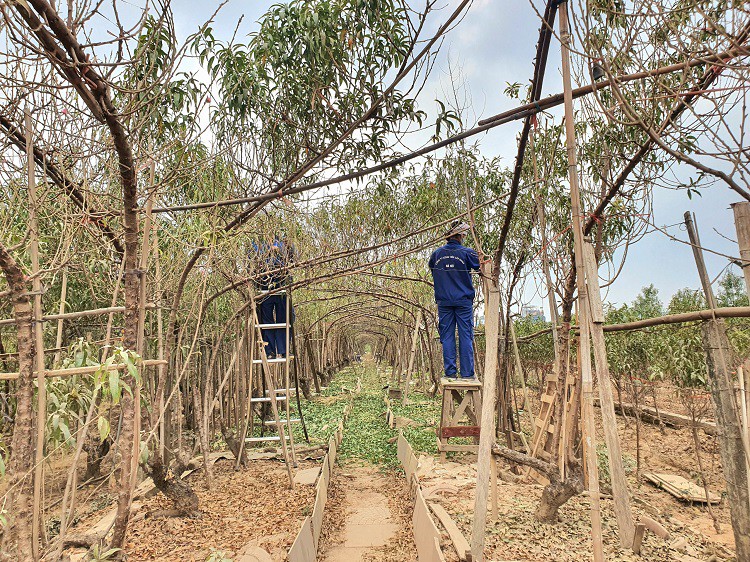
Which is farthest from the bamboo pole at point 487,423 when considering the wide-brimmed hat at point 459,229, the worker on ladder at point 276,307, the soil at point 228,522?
the worker on ladder at point 276,307

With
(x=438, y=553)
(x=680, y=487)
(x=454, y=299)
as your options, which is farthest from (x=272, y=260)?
(x=680, y=487)

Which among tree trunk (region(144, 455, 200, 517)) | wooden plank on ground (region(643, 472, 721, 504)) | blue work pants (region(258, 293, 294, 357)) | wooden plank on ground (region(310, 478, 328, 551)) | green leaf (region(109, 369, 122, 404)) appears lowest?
wooden plank on ground (region(643, 472, 721, 504))

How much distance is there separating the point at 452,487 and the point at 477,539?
2245mm

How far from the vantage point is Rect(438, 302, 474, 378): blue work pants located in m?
7.21

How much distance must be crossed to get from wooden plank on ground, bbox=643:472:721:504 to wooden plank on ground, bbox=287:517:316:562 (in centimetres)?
433

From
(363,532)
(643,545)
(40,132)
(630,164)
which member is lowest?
(363,532)

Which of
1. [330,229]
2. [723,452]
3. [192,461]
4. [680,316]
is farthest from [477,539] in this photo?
[330,229]

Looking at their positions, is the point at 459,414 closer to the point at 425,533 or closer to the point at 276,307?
the point at 425,533

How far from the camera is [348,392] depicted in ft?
56.0

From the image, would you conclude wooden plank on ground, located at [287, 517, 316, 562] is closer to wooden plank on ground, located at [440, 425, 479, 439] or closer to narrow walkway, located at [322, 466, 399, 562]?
narrow walkway, located at [322, 466, 399, 562]

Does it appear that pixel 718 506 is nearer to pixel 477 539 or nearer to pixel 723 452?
pixel 723 452

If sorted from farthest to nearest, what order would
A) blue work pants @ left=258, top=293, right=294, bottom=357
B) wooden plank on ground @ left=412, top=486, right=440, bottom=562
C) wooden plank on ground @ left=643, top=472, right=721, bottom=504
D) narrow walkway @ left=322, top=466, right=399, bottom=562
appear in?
blue work pants @ left=258, top=293, right=294, bottom=357 → wooden plank on ground @ left=643, top=472, right=721, bottom=504 → narrow walkway @ left=322, top=466, right=399, bottom=562 → wooden plank on ground @ left=412, top=486, right=440, bottom=562

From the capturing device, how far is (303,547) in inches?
156

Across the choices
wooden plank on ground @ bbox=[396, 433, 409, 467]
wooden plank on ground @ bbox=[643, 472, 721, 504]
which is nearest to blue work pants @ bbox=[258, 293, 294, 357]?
wooden plank on ground @ bbox=[396, 433, 409, 467]
